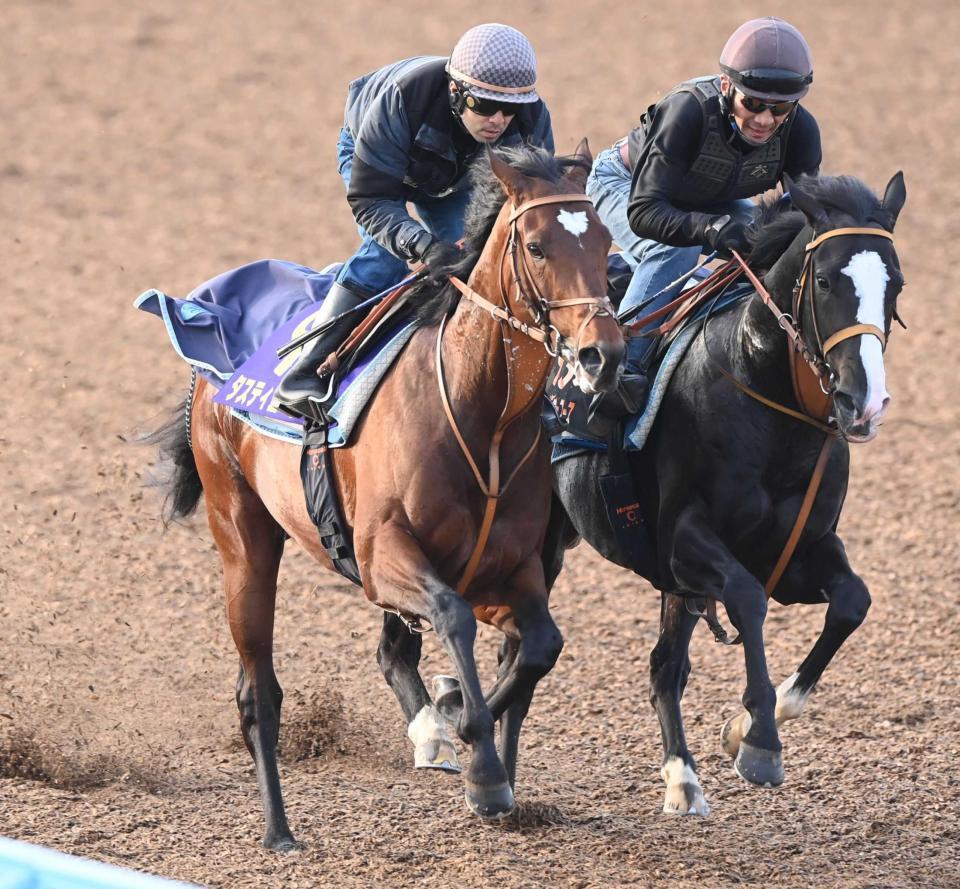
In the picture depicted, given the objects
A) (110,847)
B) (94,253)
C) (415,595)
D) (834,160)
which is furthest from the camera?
(834,160)

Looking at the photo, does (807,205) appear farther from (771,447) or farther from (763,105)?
(771,447)

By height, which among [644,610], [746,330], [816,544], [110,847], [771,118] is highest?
[771,118]

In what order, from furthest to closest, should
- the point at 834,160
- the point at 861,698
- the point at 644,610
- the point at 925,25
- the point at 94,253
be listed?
the point at 925,25, the point at 834,160, the point at 94,253, the point at 644,610, the point at 861,698

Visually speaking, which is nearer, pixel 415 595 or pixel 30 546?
pixel 415 595

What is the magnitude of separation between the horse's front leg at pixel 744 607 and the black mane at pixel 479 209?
1.15 metres

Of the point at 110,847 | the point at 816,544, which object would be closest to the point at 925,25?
the point at 816,544

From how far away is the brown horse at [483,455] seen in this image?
4.93 meters

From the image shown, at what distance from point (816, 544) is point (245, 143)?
11.4 m

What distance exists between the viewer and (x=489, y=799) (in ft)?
16.4

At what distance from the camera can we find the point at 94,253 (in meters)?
13.5

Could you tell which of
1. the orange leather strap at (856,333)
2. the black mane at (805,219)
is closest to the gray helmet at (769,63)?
the black mane at (805,219)

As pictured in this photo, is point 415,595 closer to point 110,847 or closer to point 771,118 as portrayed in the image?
point 110,847

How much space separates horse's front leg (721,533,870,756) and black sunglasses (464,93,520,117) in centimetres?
185

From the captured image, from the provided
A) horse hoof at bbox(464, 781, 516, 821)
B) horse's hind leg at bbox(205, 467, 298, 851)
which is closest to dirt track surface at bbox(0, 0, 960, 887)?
horse's hind leg at bbox(205, 467, 298, 851)
